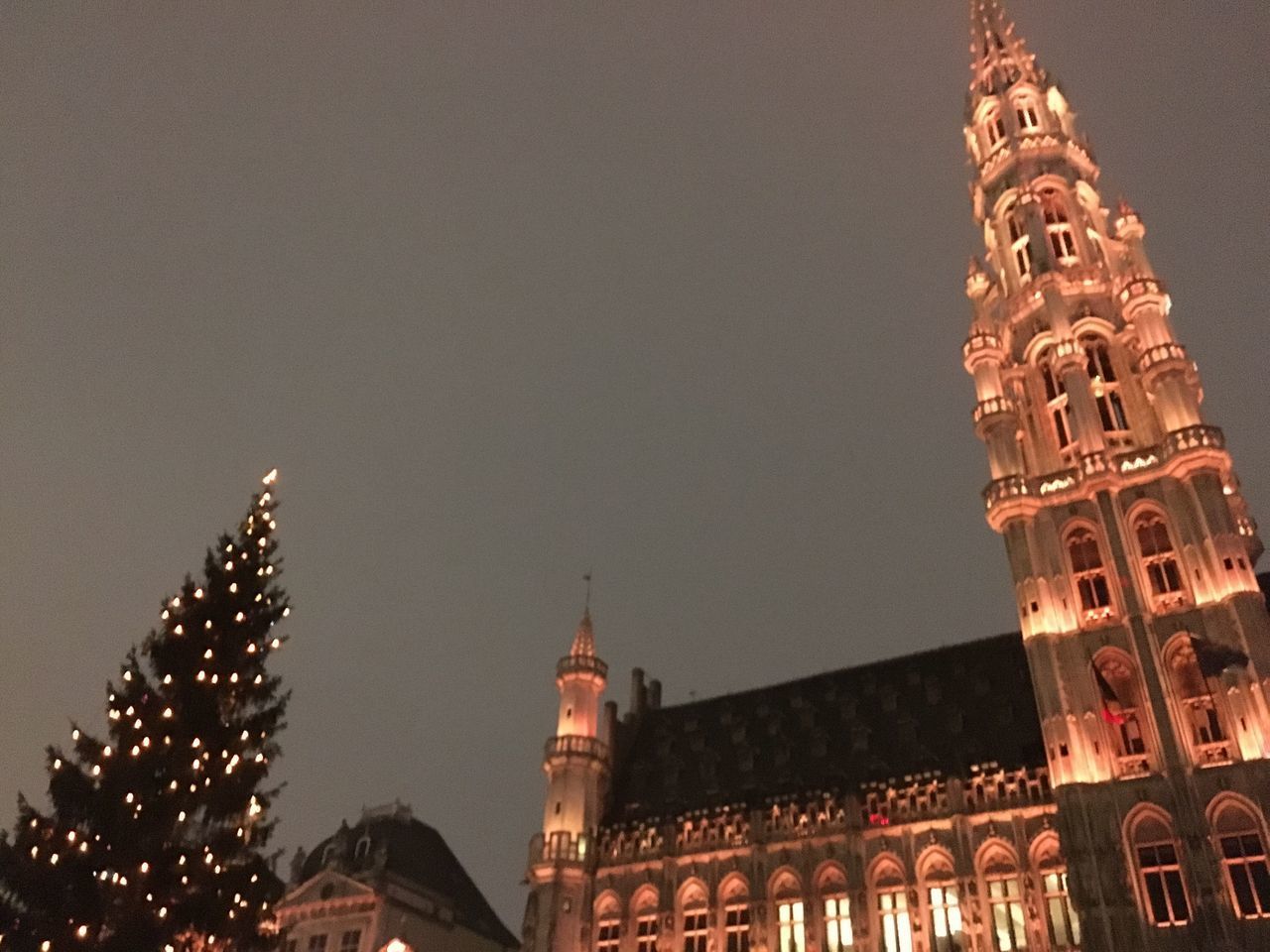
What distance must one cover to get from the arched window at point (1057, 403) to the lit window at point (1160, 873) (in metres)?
16.0

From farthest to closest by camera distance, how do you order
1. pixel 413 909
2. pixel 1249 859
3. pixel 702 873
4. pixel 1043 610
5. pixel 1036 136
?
1. pixel 1036 136
2. pixel 413 909
3. pixel 702 873
4. pixel 1043 610
5. pixel 1249 859

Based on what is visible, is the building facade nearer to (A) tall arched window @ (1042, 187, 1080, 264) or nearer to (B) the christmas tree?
(A) tall arched window @ (1042, 187, 1080, 264)

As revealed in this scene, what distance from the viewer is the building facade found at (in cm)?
3241

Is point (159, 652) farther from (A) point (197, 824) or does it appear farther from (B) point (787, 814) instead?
(B) point (787, 814)

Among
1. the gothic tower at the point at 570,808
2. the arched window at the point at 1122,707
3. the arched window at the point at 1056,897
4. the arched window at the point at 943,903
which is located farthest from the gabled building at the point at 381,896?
the arched window at the point at 1122,707

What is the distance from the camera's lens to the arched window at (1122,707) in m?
34.1

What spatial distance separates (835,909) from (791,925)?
1.80 m

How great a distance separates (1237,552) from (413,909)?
1475 inches

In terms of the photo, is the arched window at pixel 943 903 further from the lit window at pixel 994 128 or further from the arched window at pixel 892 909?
the lit window at pixel 994 128

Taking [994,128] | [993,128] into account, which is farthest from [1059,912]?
[993,128]

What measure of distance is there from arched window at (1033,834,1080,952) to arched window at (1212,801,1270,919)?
15.2ft

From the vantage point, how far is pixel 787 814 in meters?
39.9

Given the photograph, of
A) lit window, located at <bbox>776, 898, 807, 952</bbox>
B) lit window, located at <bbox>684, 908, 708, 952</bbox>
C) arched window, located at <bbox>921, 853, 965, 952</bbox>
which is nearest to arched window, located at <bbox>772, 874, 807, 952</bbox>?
lit window, located at <bbox>776, 898, 807, 952</bbox>

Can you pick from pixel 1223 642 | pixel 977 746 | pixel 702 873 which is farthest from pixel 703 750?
pixel 1223 642
